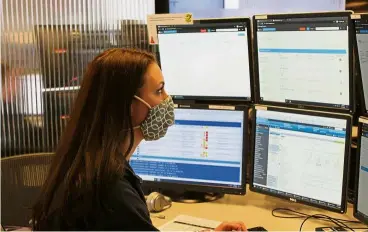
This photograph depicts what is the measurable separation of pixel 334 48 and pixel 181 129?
72 cm

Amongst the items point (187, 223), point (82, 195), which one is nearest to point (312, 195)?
point (187, 223)

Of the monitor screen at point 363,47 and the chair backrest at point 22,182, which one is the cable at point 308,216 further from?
the chair backrest at point 22,182

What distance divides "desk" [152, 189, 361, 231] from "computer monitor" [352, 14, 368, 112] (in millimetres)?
497

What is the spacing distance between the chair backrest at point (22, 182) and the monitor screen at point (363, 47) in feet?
4.44

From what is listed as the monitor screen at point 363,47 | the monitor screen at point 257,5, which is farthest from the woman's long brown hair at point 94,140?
the monitor screen at point 257,5

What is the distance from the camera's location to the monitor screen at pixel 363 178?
1.67 m

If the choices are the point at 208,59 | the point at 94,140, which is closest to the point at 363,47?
the point at 208,59

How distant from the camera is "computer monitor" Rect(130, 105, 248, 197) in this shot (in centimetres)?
205

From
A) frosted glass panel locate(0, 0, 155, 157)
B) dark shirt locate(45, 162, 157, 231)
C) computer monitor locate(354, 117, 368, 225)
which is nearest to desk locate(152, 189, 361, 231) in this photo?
computer monitor locate(354, 117, 368, 225)

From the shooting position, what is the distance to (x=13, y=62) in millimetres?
2627

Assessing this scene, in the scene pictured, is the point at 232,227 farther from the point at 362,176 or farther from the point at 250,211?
the point at 362,176

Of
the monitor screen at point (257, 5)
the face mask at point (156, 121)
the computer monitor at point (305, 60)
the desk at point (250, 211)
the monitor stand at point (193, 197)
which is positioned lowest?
the desk at point (250, 211)

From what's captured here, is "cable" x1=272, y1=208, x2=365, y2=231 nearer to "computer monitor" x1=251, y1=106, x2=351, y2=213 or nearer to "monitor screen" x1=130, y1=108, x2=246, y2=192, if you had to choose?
"computer monitor" x1=251, y1=106, x2=351, y2=213

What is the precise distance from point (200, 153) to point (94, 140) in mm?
813
